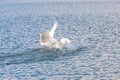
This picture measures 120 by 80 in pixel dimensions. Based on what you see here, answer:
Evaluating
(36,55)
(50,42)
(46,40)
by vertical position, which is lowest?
(36,55)

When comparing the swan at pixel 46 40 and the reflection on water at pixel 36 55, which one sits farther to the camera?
the swan at pixel 46 40

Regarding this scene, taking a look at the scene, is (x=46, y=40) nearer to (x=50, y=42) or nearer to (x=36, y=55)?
(x=50, y=42)

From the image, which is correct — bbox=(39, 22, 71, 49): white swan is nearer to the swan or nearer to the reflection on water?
the swan

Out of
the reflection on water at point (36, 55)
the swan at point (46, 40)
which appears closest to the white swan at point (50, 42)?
the swan at point (46, 40)

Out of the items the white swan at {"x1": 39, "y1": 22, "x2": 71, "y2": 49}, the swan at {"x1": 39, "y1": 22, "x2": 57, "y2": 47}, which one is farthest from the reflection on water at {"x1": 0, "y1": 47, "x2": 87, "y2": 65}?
the swan at {"x1": 39, "y1": 22, "x2": 57, "y2": 47}

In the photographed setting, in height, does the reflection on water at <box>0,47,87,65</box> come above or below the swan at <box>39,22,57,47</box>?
below

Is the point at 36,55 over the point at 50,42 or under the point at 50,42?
under

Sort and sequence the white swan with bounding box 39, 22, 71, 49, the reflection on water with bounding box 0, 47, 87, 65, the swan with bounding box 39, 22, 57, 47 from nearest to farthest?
the reflection on water with bounding box 0, 47, 87, 65, the white swan with bounding box 39, 22, 71, 49, the swan with bounding box 39, 22, 57, 47

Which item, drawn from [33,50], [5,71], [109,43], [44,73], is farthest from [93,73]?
[109,43]

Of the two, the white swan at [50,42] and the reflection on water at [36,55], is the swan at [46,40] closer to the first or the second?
the white swan at [50,42]

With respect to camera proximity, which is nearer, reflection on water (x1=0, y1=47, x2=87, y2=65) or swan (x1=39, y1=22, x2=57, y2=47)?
reflection on water (x1=0, y1=47, x2=87, y2=65)

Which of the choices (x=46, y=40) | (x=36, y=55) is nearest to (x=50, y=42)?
(x=46, y=40)

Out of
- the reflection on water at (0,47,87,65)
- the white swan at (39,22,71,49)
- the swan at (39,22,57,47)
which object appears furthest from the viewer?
the swan at (39,22,57,47)

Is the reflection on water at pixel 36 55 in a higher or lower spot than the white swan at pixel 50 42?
lower
